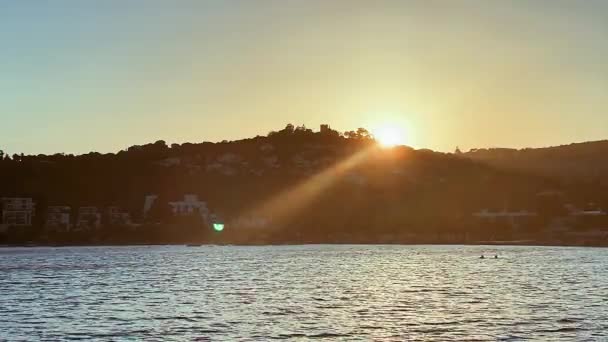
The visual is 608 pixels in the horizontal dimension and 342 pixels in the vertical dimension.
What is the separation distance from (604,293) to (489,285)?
→ 16537 mm

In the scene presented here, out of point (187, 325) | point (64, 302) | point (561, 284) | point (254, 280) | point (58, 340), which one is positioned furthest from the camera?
point (254, 280)

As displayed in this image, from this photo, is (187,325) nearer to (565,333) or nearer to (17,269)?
(565,333)

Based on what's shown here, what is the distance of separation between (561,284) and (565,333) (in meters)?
46.6

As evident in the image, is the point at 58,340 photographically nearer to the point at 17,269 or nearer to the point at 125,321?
the point at 125,321

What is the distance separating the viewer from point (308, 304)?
79250 mm

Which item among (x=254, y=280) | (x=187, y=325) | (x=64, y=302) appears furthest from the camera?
(x=254, y=280)

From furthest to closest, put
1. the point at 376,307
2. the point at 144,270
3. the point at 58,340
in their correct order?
1. the point at 144,270
2. the point at 376,307
3. the point at 58,340

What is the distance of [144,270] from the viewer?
461 feet

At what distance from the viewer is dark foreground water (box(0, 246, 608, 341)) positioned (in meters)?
58.9

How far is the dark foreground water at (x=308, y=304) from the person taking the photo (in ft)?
193

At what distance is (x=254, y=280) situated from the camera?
114938mm

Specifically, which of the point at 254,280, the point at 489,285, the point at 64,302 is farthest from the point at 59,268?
the point at 489,285

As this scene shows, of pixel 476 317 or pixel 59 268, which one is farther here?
pixel 59 268

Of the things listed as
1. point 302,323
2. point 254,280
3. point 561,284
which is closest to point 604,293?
point 561,284
